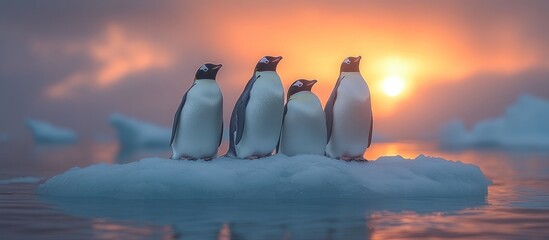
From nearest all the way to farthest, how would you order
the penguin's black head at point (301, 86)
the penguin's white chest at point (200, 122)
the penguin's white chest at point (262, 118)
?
the penguin's white chest at point (262, 118), the penguin's white chest at point (200, 122), the penguin's black head at point (301, 86)

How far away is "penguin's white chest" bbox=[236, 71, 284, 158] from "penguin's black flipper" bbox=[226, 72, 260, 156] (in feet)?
0.24

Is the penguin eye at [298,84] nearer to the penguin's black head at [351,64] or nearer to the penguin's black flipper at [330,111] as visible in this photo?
the penguin's black flipper at [330,111]

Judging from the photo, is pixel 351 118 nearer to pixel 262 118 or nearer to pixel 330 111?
pixel 330 111

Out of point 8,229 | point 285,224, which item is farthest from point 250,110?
point 8,229

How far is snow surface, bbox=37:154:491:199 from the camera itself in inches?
420

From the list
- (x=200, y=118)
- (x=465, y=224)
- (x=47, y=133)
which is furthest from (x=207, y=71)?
(x=47, y=133)

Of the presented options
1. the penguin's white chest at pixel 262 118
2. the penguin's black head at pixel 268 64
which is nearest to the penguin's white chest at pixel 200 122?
the penguin's white chest at pixel 262 118

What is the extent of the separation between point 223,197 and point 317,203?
1352 millimetres

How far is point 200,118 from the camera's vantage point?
11.5m

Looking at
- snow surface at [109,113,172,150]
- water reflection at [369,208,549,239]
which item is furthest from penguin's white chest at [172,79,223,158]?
snow surface at [109,113,172,150]

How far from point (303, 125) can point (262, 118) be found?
76 centimetres

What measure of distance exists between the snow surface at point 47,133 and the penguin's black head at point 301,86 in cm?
5785

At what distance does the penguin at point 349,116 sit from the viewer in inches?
479

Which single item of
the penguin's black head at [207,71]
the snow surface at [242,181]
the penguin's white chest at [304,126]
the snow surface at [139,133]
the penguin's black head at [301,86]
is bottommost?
the snow surface at [242,181]
